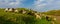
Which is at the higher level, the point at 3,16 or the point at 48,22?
the point at 3,16

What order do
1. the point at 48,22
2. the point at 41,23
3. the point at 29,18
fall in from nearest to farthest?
the point at 29,18 < the point at 41,23 < the point at 48,22

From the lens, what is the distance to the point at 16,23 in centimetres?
628

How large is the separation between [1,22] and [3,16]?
36 centimetres

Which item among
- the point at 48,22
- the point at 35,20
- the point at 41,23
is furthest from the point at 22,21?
the point at 48,22

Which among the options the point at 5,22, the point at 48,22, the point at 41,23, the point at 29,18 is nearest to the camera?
the point at 5,22

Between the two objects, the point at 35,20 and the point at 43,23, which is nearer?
the point at 35,20

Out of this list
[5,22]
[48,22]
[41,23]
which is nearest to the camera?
[5,22]

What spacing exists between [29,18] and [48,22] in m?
1.45

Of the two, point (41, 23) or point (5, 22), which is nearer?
point (5, 22)

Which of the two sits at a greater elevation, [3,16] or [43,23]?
[3,16]

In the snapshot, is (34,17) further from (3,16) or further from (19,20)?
(3,16)

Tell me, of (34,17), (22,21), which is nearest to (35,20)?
(34,17)

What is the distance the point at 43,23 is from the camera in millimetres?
7457

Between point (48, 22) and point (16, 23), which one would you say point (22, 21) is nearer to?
point (16, 23)
